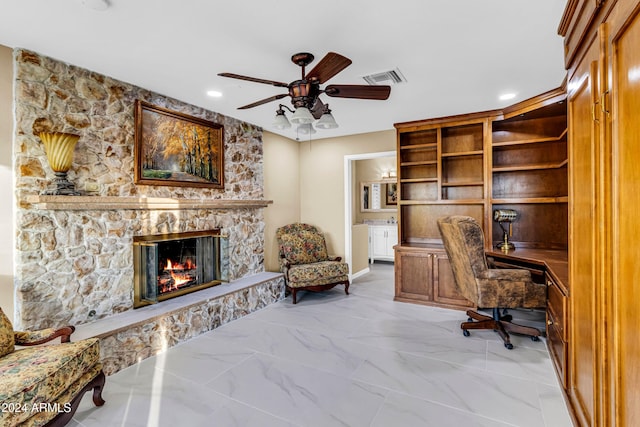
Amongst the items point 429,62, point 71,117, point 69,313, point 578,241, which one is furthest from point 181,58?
point 578,241

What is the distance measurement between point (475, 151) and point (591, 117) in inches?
112

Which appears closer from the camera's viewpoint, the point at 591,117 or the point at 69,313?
the point at 591,117

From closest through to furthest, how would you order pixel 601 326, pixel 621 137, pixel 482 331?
pixel 621 137 < pixel 601 326 < pixel 482 331

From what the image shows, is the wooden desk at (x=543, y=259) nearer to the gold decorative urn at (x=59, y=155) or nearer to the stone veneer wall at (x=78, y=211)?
the stone veneer wall at (x=78, y=211)

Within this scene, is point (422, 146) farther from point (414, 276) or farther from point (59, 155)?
point (59, 155)

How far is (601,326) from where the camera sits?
1.32 meters

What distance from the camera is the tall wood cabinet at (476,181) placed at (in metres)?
3.90

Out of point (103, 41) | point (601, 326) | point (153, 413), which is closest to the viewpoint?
point (601, 326)

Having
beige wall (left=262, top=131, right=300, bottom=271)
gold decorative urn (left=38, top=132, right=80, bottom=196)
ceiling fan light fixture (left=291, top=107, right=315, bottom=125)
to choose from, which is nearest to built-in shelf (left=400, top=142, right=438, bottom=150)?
beige wall (left=262, top=131, right=300, bottom=271)

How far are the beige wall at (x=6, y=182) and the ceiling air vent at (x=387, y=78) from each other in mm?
2775

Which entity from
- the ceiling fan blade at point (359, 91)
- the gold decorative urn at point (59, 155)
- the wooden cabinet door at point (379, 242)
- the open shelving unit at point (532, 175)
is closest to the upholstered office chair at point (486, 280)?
Result: the open shelving unit at point (532, 175)

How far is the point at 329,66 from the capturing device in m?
2.04

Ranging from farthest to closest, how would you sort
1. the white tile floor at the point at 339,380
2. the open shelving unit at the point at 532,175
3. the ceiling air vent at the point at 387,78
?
the open shelving unit at the point at 532,175 < the ceiling air vent at the point at 387,78 < the white tile floor at the point at 339,380

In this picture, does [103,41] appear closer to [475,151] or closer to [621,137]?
[621,137]
